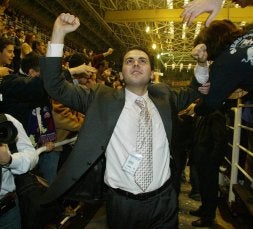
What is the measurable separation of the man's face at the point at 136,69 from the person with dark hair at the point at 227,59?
49cm

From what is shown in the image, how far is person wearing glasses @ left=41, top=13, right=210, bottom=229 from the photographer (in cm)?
213

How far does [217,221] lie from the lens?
4.30 meters

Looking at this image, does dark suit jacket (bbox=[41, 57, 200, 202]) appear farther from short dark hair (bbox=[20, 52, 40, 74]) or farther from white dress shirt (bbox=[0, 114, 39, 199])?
short dark hair (bbox=[20, 52, 40, 74])

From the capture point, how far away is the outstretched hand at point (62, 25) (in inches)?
80.9

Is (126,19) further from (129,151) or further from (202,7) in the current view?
(202,7)

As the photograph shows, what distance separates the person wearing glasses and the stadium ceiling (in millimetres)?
7340

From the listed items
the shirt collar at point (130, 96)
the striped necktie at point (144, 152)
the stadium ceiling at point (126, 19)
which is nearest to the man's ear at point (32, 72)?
the shirt collar at point (130, 96)

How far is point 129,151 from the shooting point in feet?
7.33

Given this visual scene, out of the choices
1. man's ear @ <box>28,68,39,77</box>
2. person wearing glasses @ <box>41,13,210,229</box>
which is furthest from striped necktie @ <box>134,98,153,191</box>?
man's ear @ <box>28,68,39,77</box>

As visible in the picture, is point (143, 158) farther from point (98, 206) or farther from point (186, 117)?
point (186, 117)

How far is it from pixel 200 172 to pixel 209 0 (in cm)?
307

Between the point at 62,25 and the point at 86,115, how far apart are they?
2.01ft

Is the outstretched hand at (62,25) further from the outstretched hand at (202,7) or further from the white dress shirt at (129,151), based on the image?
the outstretched hand at (202,7)

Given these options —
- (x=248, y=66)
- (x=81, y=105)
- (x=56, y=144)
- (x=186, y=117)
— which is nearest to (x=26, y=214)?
(x=81, y=105)
